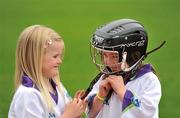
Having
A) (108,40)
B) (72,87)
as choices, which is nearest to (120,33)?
(108,40)

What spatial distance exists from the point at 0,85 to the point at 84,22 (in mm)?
1183

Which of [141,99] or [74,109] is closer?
[141,99]

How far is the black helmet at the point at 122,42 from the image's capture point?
258cm

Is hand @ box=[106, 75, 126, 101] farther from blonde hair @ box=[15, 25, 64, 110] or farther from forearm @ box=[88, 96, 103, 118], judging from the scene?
blonde hair @ box=[15, 25, 64, 110]

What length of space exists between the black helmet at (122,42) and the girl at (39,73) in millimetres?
201

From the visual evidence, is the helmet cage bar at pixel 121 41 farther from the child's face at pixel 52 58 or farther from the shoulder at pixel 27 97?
the shoulder at pixel 27 97

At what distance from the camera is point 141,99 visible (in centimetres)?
254

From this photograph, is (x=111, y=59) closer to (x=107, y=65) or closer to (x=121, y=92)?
(x=107, y=65)

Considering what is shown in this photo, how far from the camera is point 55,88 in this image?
Answer: 2791 mm

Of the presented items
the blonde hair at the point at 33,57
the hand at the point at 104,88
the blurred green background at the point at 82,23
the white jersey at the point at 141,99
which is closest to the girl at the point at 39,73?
the blonde hair at the point at 33,57

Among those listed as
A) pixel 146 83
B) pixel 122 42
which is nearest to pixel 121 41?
pixel 122 42

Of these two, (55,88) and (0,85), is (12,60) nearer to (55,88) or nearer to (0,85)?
(0,85)

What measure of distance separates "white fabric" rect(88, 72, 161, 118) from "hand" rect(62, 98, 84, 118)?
13 cm

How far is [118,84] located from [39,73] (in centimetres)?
38
